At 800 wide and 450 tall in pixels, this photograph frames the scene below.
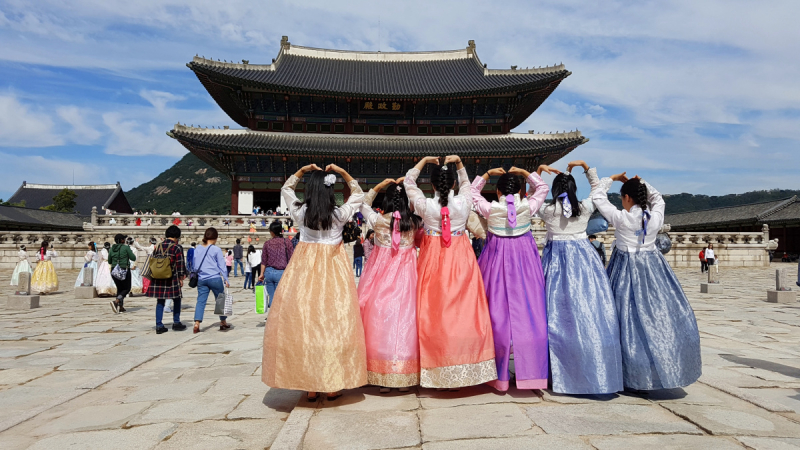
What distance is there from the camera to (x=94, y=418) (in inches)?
139

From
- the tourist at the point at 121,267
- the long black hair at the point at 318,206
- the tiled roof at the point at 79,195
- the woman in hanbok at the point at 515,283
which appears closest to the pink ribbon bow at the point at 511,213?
the woman in hanbok at the point at 515,283

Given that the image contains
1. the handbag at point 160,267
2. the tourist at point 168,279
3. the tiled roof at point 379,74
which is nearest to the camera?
the handbag at point 160,267

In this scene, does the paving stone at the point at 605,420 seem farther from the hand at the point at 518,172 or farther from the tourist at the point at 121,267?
the tourist at the point at 121,267

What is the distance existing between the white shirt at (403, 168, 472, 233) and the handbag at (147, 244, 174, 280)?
449 cm

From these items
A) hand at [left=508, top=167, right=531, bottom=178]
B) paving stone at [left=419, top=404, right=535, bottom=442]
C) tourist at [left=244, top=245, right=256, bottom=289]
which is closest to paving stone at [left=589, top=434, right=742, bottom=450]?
paving stone at [left=419, top=404, right=535, bottom=442]

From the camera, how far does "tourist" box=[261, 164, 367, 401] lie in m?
3.50

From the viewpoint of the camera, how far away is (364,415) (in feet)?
11.1

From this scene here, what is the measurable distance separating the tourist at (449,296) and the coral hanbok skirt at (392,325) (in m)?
0.08

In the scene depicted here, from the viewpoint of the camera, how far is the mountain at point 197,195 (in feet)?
214

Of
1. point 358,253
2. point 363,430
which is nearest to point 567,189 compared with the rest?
point 363,430

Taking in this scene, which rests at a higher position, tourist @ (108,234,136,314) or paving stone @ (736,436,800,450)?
tourist @ (108,234,136,314)

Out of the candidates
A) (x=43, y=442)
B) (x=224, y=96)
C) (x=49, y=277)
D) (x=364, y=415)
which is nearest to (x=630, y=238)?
(x=364, y=415)

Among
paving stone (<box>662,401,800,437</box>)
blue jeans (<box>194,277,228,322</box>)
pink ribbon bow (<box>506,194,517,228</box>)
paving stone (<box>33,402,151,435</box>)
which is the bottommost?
paving stone (<box>33,402,151,435</box>)

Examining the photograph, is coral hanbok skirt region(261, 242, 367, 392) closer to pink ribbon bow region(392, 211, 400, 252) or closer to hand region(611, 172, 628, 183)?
pink ribbon bow region(392, 211, 400, 252)
